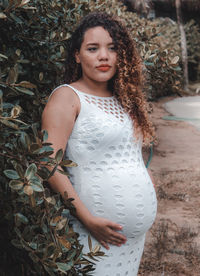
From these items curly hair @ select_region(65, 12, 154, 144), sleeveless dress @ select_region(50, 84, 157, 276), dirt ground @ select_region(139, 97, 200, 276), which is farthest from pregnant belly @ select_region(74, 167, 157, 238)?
dirt ground @ select_region(139, 97, 200, 276)

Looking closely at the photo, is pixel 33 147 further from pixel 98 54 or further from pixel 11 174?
pixel 98 54

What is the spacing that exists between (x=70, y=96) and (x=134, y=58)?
1.43 ft

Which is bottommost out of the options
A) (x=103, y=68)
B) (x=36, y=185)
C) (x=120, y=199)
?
(x=120, y=199)

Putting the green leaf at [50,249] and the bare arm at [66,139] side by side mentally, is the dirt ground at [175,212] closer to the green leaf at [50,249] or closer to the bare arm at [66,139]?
the bare arm at [66,139]

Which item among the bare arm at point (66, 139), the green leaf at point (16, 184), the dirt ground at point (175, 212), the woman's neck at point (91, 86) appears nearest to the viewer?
the green leaf at point (16, 184)

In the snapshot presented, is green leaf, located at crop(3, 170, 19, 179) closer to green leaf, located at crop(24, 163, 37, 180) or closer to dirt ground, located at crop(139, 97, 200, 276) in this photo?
green leaf, located at crop(24, 163, 37, 180)

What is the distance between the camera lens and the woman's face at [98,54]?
1.76 meters

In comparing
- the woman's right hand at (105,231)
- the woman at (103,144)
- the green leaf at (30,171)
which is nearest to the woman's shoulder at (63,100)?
the woman at (103,144)

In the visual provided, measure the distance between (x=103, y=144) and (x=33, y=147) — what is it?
62 cm

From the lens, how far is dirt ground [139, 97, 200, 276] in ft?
11.5

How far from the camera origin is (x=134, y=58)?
193 cm

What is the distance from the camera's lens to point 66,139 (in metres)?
1.62

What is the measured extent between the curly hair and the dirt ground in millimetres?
1891

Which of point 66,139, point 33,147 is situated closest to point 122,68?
point 66,139
